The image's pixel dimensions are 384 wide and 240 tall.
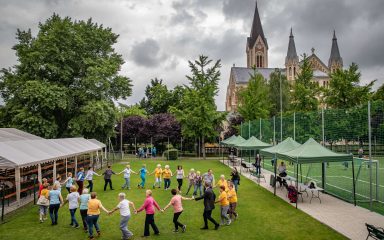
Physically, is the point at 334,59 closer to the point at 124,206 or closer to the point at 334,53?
the point at 334,53

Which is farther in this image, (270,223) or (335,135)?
(335,135)

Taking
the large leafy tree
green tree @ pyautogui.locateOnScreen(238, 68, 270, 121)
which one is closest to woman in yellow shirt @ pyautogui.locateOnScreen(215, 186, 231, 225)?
the large leafy tree

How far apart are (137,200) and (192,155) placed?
35062 mm

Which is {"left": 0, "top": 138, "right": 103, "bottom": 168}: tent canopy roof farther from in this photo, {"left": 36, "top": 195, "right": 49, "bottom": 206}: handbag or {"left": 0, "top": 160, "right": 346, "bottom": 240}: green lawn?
{"left": 36, "top": 195, "right": 49, "bottom": 206}: handbag

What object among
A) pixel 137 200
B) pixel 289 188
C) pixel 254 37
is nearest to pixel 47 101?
pixel 137 200

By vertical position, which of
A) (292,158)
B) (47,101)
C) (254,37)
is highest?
(254,37)

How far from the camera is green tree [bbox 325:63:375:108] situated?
45.5 m

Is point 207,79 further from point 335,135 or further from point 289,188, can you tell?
point 289,188

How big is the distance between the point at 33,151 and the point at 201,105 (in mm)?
28414

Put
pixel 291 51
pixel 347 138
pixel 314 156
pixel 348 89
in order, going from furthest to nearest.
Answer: pixel 291 51 < pixel 348 89 < pixel 347 138 < pixel 314 156

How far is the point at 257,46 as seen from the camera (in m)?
110

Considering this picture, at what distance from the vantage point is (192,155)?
52625 mm

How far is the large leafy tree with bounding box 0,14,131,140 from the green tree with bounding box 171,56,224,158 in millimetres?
10455

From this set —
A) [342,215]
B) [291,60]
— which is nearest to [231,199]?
[342,215]
